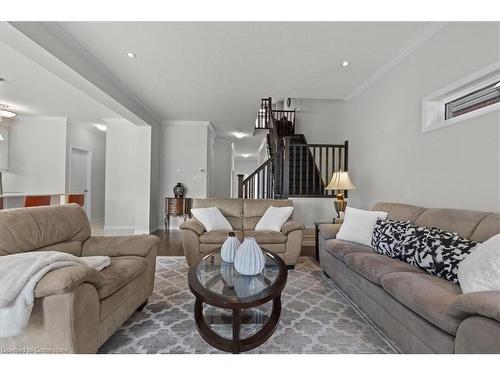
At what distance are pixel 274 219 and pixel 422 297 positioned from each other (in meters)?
2.10

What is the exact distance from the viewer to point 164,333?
165 cm

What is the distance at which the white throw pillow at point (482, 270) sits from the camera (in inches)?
46.0

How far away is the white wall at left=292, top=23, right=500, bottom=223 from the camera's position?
1870mm

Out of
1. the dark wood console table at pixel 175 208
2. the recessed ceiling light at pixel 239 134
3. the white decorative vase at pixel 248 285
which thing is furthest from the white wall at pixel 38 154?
the white decorative vase at pixel 248 285

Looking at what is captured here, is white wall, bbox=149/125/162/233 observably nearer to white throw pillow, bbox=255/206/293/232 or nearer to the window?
white throw pillow, bbox=255/206/293/232

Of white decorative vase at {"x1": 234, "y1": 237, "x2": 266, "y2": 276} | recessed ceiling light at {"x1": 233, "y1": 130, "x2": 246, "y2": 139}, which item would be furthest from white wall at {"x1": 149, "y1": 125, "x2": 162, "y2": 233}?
white decorative vase at {"x1": 234, "y1": 237, "x2": 266, "y2": 276}

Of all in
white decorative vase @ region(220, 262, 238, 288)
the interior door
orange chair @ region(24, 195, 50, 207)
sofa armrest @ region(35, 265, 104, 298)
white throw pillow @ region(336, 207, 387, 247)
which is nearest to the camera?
sofa armrest @ region(35, 265, 104, 298)

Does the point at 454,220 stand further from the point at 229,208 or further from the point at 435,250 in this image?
the point at 229,208

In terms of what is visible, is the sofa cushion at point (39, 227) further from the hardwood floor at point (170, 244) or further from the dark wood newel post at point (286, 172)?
the dark wood newel post at point (286, 172)

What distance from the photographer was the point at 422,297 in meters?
1.28

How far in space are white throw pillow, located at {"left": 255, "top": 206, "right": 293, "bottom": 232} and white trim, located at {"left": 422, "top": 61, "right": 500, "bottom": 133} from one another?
1.86 m

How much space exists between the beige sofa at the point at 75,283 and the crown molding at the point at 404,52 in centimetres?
332
